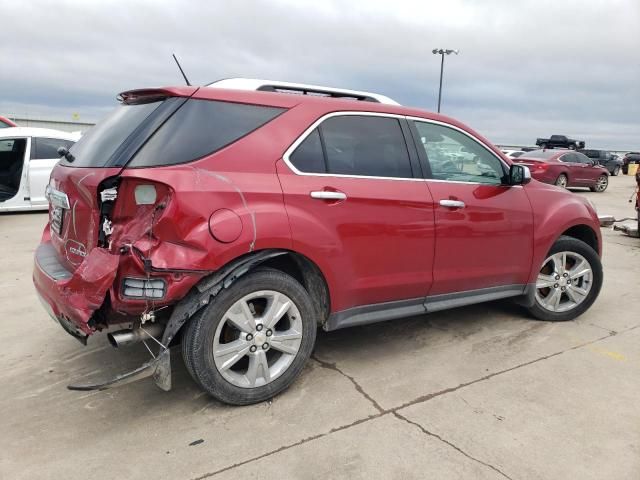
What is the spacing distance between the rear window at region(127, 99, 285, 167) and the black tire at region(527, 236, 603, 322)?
9.43 feet

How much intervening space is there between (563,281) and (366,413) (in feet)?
8.13

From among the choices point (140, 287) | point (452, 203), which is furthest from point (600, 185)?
point (140, 287)

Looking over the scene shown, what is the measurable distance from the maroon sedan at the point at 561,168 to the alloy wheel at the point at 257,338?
14889 millimetres

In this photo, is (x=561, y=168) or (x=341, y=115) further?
(x=561, y=168)

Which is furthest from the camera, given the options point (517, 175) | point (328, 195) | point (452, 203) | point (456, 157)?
point (517, 175)

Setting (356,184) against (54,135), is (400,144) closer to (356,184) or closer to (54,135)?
(356,184)

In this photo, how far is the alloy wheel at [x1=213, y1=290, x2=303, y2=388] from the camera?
8.94 feet

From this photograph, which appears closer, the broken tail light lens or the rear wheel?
the broken tail light lens

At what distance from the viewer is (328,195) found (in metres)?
2.93

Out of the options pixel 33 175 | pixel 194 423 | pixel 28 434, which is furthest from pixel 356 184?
pixel 33 175

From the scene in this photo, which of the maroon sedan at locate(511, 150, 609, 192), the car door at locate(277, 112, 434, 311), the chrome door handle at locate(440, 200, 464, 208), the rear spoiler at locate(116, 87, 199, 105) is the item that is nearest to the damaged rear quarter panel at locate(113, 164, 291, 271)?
the car door at locate(277, 112, 434, 311)

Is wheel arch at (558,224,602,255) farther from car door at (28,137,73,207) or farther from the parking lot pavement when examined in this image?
car door at (28,137,73,207)

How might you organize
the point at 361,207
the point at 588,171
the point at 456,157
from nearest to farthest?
1. the point at 361,207
2. the point at 456,157
3. the point at 588,171

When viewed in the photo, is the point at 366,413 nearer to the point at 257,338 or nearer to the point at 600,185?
the point at 257,338
